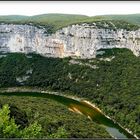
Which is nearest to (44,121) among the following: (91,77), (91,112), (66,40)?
(91,112)

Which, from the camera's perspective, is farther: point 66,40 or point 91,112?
point 66,40

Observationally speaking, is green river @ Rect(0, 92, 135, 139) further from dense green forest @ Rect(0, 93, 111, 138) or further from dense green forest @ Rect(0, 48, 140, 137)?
dense green forest @ Rect(0, 93, 111, 138)

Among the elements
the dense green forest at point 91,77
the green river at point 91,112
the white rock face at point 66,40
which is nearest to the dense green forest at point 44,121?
the green river at point 91,112

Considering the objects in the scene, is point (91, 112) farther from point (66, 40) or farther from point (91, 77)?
point (66, 40)

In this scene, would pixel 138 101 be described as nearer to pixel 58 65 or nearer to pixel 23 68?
pixel 58 65

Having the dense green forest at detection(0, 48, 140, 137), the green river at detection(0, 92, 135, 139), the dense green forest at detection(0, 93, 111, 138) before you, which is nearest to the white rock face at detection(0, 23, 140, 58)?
the dense green forest at detection(0, 48, 140, 137)
